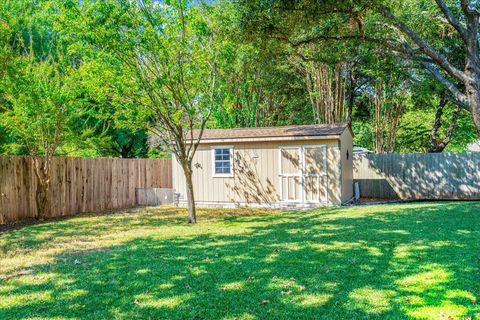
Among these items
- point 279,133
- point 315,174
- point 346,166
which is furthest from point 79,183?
point 346,166

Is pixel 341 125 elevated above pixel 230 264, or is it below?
above

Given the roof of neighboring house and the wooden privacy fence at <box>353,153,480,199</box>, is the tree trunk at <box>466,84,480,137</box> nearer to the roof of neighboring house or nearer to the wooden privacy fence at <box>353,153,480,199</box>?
the roof of neighboring house

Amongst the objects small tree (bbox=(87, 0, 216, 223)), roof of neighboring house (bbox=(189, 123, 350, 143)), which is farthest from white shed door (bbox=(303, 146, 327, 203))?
small tree (bbox=(87, 0, 216, 223))

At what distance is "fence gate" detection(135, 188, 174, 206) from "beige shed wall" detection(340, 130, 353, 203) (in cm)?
634

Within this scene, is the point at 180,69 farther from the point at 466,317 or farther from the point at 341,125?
the point at 466,317

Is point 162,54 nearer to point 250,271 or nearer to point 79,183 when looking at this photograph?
point 79,183

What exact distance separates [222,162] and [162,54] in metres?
5.39

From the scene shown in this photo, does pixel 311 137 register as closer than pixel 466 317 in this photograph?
No

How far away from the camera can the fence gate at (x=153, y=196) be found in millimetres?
14156

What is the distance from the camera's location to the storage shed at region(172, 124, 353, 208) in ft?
39.0

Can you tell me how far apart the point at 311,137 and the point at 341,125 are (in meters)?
1.38

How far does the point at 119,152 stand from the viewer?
68.3ft

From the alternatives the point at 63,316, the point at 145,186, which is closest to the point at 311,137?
the point at 145,186

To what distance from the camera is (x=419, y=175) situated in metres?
14.6
